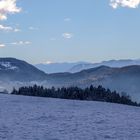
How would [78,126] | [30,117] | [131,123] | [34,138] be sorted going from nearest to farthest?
[34,138] → [78,126] → [131,123] → [30,117]

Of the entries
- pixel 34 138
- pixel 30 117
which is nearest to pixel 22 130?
pixel 34 138

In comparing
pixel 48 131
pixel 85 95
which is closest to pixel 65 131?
pixel 48 131

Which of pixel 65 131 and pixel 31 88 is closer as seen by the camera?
pixel 65 131

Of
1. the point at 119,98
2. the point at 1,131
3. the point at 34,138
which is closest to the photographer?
the point at 34,138

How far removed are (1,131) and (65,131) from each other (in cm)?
747

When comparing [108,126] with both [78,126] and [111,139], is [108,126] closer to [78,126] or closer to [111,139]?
[78,126]

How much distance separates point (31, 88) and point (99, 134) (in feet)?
419

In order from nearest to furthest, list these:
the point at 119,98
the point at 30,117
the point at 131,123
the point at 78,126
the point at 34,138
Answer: the point at 34,138 → the point at 78,126 → the point at 131,123 → the point at 30,117 → the point at 119,98

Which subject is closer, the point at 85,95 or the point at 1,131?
the point at 1,131

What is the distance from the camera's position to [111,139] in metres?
50.5

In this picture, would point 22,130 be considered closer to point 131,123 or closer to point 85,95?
point 131,123

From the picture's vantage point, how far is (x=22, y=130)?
5581 cm

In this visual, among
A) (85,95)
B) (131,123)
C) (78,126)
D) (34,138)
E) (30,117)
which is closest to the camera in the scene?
(34,138)

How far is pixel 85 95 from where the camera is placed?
166375 millimetres
